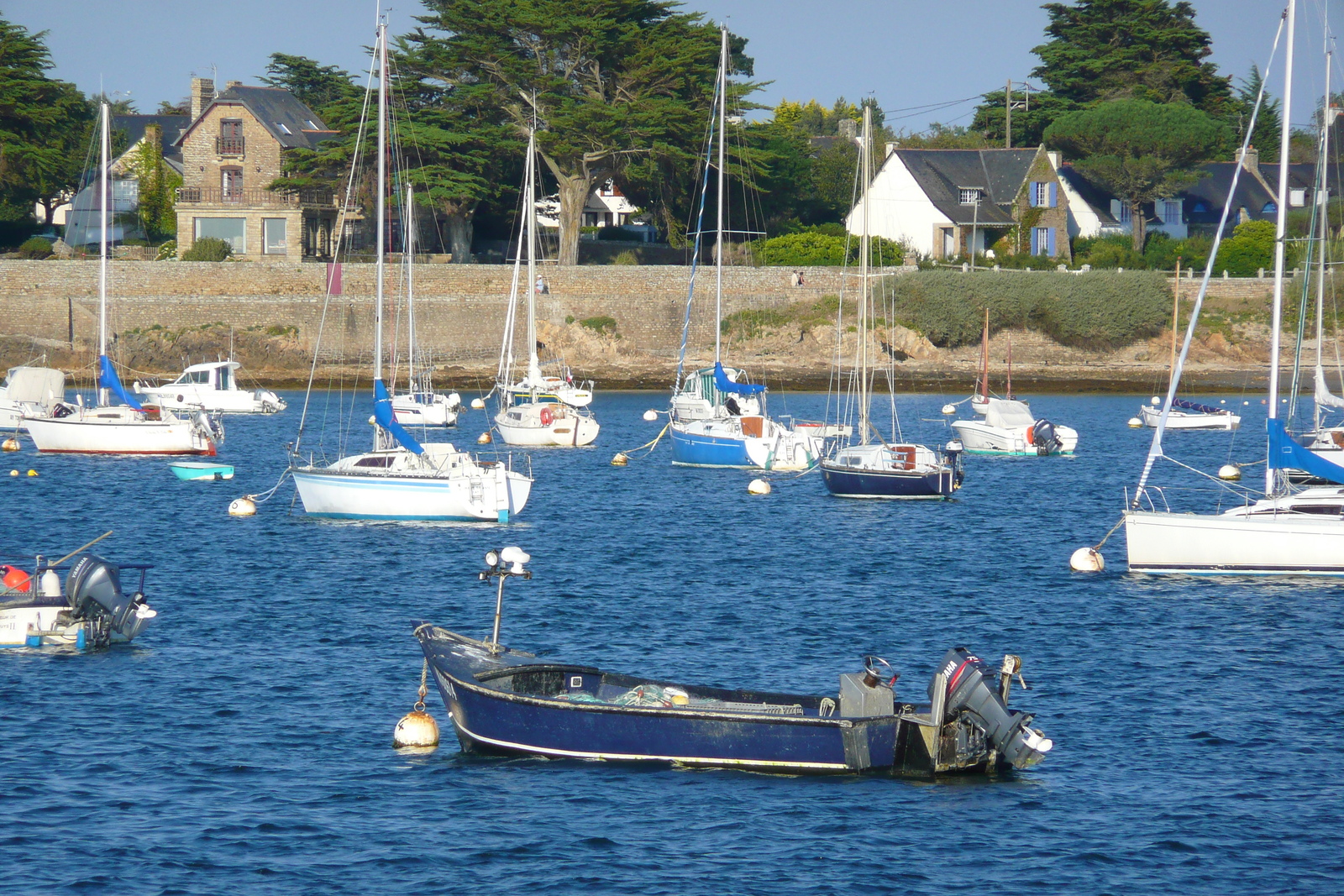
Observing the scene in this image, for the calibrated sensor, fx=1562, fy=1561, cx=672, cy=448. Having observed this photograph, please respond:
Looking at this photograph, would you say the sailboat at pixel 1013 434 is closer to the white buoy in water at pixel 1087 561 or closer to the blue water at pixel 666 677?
the blue water at pixel 666 677

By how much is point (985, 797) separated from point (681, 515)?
2198 centimetres

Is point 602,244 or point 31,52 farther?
point 602,244

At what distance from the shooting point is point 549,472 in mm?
47469

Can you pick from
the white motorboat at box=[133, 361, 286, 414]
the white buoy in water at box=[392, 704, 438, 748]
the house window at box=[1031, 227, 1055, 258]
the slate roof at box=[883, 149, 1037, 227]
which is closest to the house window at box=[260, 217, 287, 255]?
the white motorboat at box=[133, 361, 286, 414]

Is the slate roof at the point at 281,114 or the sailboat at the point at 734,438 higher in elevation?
the slate roof at the point at 281,114

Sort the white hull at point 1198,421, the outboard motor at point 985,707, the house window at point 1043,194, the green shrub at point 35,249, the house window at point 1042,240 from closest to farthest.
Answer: the outboard motor at point 985,707, the white hull at point 1198,421, the green shrub at point 35,249, the house window at point 1042,240, the house window at point 1043,194

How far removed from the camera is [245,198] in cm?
8062

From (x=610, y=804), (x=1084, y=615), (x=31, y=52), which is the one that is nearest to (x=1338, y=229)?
(x=1084, y=615)

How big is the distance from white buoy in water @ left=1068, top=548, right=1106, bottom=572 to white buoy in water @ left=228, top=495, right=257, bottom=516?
19007mm

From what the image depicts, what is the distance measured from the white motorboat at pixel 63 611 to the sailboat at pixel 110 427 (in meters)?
25.6

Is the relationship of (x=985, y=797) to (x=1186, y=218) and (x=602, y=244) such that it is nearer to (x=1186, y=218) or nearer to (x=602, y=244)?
(x=602, y=244)

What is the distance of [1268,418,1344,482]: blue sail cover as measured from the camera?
93.9 feet

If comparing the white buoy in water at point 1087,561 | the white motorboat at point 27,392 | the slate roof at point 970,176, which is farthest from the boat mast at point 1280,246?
the slate roof at point 970,176

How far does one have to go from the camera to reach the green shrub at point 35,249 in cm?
7969
